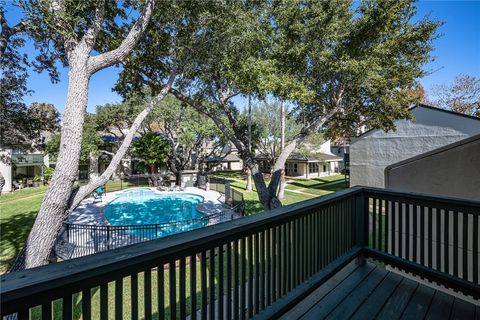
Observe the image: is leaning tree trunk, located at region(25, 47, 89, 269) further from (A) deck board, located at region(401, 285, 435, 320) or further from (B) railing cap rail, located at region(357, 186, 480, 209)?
(A) deck board, located at region(401, 285, 435, 320)

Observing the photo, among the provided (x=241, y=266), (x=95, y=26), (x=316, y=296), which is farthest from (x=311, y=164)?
(x=241, y=266)

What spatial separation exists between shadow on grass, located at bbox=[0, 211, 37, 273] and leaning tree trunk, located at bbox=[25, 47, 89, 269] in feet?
10.6

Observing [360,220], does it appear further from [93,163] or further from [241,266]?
[93,163]

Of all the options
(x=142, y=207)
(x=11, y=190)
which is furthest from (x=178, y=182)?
(x=11, y=190)

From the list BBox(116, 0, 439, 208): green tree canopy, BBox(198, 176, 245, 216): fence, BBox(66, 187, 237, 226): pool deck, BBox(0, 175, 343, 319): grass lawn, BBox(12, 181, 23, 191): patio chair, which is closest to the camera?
BBox(0, 175, 343, 319): grass lawn

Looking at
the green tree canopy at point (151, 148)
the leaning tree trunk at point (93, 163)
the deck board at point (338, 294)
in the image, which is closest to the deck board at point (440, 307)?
the deck board at point (338, 294)

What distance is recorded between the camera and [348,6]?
8055 millimetres

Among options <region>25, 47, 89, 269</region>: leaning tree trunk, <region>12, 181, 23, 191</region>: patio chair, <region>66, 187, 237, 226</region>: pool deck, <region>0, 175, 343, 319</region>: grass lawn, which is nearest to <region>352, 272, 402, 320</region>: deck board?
<region>0, 175, 343, 319</region>: grass lawn

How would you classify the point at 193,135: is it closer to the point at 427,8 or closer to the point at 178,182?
the point at 178,182

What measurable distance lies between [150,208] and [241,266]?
1615 centimetres

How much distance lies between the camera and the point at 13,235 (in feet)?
33.7

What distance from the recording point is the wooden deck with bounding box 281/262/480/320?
2.64 metres

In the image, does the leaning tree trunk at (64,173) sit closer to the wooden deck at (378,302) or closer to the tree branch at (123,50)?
the tree branch at (123,50)

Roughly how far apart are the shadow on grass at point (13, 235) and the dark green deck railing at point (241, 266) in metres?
8.15
